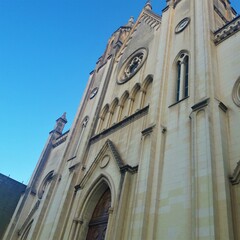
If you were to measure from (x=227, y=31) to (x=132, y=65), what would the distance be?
690 centimetres

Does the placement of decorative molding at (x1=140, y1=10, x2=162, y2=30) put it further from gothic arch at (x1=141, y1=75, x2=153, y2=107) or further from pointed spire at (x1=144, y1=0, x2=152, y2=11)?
gothic arch at (x1=141, y1=75, x2=153, y2=107)

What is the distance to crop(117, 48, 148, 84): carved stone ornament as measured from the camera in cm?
1598

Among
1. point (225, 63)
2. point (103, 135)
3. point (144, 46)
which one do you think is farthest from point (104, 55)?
point (225, 63)

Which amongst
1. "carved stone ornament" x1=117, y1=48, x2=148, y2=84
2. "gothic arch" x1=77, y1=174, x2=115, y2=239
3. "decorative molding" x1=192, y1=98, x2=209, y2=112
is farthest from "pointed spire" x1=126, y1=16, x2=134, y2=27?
Answer: "decorative molding" x1=192, y1=98, x2=209, y2=112

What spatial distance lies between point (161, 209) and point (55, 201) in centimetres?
739

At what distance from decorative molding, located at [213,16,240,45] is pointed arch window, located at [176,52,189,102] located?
4.80 feet

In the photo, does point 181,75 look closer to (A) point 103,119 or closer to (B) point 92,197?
(A) point 103,119

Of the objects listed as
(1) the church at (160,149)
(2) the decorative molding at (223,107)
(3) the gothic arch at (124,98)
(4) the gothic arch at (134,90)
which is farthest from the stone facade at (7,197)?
(2) the decorative molding at (223,107)

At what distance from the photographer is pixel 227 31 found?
11375 millimetres

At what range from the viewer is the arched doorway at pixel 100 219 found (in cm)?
1088

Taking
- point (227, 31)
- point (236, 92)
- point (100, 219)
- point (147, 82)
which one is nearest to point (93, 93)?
point (147, 82)

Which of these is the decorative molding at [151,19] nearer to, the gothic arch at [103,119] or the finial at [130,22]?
the finial at [130,22]

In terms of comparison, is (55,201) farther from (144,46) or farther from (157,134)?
(144,46)

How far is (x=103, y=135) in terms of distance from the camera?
1431 cm
